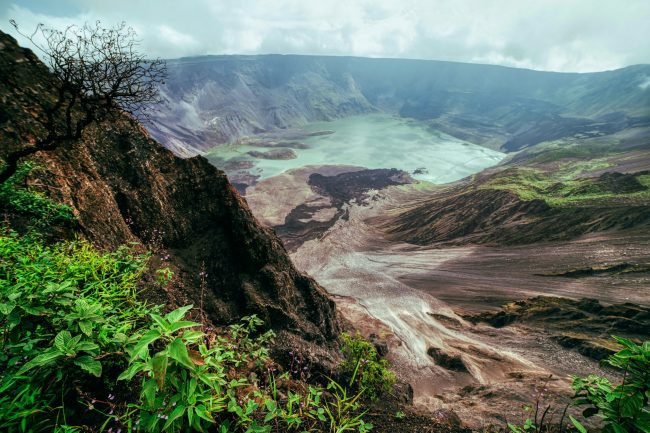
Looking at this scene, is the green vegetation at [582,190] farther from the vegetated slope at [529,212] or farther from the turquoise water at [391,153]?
the turquoise water at [391,153]

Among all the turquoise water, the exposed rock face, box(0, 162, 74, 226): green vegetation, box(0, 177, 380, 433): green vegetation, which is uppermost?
the turquoise water

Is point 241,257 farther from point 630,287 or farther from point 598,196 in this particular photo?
point 598,196

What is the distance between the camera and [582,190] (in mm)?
41562

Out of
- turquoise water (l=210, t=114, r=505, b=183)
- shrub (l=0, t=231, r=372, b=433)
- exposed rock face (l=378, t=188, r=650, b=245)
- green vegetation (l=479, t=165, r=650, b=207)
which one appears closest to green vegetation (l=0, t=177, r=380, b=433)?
shrub (l=0, t=231, r=372, b=433)

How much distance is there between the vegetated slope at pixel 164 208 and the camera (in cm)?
717

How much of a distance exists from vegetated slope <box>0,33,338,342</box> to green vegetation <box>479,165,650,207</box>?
40828mm

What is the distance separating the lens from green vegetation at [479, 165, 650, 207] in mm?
36844

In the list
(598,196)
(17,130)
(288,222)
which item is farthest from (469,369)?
(288,222)

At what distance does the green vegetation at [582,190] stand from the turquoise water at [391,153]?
162 feet

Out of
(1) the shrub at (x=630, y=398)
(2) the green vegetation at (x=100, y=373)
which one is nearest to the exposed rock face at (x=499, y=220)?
(1) the shrub at (x=630, y=398)

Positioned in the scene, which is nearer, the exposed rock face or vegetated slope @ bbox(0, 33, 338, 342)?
vegetated slope @ bbox(0, 33, 338, 342)

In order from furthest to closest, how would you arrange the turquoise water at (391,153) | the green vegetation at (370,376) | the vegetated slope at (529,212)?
the turquoise water at (391,153) < the vegetated slope at (529,212) < the green vegetation at (370,376)

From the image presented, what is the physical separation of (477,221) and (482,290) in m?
15.8

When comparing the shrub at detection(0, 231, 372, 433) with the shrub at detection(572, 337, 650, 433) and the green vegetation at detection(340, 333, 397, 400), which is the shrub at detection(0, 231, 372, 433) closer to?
the shrub at detection(572, 337, 650, 433)
